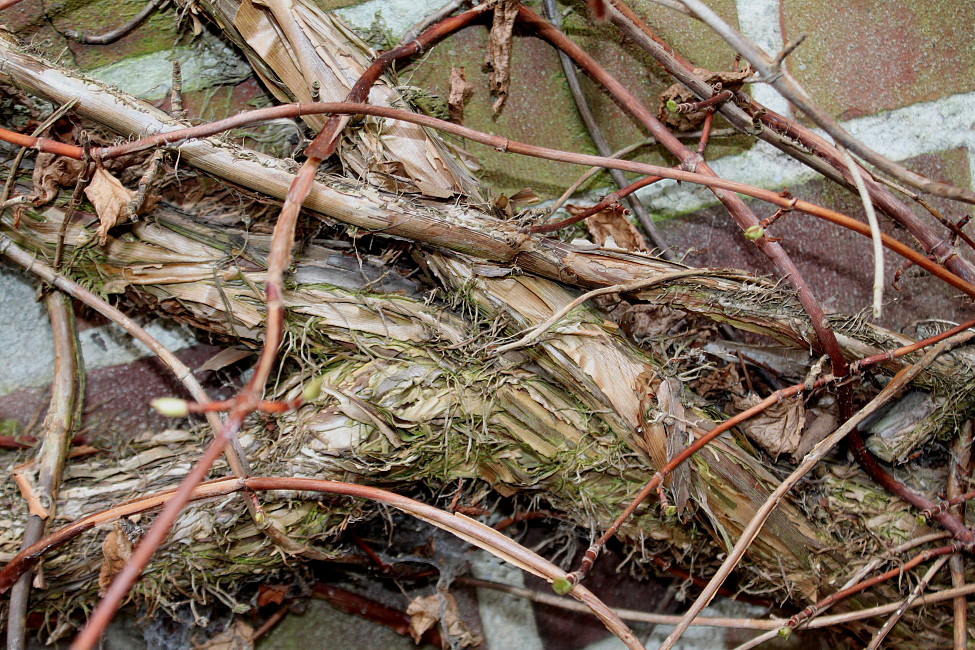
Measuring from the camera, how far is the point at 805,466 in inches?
39.1

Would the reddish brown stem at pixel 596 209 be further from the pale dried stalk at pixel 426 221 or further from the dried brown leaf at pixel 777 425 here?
the dried brown leaf at pixel 777 425

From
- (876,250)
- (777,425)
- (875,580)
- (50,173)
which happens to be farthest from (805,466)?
(50,173)

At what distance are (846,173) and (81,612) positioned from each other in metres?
1.34

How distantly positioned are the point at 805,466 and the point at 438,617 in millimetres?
618

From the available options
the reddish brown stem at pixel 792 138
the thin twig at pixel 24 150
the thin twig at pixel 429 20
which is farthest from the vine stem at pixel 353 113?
the thin twig at pixel 429 20

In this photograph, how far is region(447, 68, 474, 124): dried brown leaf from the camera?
1130mm

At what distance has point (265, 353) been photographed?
63 cm

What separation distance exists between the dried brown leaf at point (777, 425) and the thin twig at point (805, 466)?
4 cm

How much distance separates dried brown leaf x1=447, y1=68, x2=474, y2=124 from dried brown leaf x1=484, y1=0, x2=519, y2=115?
4 centimetres

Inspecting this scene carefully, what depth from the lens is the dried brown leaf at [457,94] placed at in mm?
1130

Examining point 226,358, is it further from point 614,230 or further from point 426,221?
point 614,230

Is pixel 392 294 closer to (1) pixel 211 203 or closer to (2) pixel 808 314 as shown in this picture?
(1) pixel 211 203

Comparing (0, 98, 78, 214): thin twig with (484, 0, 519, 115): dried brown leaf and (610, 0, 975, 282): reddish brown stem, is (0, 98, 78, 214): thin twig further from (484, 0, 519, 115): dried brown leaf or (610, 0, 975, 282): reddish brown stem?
(610, 0, 975, 282): reddish brown stem

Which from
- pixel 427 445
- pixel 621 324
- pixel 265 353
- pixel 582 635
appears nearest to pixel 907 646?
pixel 582 635
